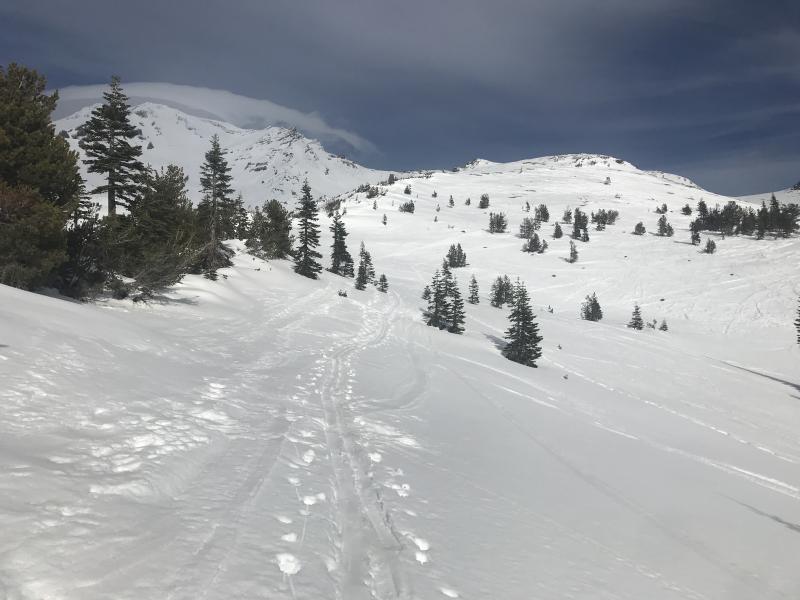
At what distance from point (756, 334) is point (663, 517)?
6510 cm

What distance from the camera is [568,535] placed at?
5406mm

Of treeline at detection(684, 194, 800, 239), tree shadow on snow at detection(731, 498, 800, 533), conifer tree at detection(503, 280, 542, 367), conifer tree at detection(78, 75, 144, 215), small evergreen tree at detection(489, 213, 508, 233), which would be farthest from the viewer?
small evergreen tree at detection(489, 213, 508, 233)

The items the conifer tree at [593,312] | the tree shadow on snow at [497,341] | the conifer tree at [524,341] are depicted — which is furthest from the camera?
the conifer tree at [593,312]

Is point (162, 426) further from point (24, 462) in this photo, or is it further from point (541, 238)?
point (541, 238)

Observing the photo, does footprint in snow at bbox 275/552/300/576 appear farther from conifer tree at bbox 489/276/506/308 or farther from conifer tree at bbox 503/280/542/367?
conifer tree at bbox 489/276/506/308

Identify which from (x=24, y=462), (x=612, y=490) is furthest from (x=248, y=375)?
(x=612, y=490)

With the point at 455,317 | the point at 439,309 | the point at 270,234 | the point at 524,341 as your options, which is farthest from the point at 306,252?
the point at 524,341

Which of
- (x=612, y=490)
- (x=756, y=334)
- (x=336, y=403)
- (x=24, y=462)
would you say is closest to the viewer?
(x=24, y=462)

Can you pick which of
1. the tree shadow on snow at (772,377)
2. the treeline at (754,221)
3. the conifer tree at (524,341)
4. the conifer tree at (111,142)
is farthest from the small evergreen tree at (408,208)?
the conifer tree at (111,142)

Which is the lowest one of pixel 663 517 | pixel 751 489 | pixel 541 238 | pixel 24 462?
pixel 751 489

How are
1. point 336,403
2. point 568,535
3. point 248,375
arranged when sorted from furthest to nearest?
point 248,375 → point 336,403 → point 568,535

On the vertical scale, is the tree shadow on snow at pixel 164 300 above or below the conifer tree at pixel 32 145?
below

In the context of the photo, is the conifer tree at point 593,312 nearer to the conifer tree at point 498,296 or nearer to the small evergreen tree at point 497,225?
the conifer tree at point 498,296

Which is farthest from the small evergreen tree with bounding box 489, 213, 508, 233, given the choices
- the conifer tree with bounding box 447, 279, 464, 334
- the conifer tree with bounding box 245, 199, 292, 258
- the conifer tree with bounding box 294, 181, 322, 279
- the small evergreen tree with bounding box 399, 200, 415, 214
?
the conifer tree with bounding box 447, 279, 464, 334
